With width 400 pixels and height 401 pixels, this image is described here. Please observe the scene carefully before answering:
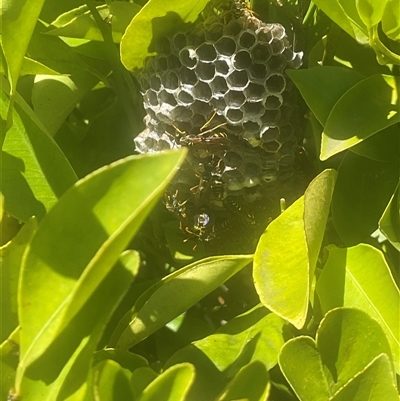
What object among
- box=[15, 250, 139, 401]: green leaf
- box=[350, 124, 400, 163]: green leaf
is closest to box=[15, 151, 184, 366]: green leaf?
box=[15, 250, 139, 401]: green leaf

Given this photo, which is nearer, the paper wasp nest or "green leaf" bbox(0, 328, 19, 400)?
"green leaf" bbox(0, 328, 19, 400)

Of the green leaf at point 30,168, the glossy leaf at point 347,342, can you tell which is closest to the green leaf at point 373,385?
the glossy leaf at point 347,342

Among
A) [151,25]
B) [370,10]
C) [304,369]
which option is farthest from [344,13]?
[304,369]

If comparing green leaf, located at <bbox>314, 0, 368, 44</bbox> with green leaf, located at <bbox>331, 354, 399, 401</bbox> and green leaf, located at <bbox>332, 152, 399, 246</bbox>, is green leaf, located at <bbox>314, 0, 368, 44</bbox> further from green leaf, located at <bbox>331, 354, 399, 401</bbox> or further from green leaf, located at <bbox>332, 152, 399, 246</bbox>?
green leaf, located at <bbox>331, 354, 399, 401</bbox>

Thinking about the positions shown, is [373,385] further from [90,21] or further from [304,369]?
[90,21]

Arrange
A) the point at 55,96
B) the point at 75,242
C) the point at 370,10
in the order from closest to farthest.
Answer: the point at 75,242, the point at 370,10, the point at 55,96
